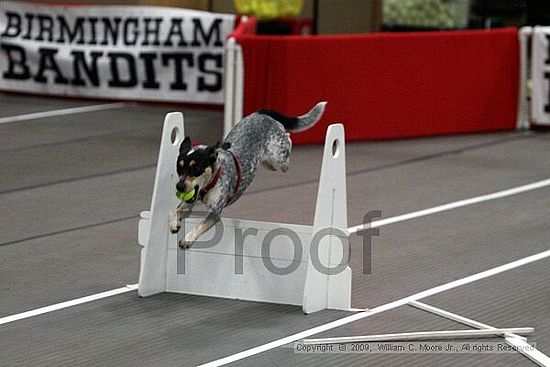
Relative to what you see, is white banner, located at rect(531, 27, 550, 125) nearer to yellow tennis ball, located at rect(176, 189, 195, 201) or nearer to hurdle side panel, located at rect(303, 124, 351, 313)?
hurdle side panel, located at rect(303, 124, 351, 313)

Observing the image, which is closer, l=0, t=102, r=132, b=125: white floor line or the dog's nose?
the dog's nose

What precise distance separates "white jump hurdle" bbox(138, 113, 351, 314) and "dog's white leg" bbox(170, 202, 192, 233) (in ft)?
1.24

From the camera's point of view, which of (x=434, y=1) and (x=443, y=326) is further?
(x=434, y=1)

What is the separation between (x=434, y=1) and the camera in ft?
67.2

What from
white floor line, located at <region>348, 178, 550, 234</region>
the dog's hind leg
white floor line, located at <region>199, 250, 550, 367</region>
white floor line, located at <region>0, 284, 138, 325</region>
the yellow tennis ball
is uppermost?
the dog's hind leg

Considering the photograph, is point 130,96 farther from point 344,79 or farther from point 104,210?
point 104,210

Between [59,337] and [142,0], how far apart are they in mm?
14317

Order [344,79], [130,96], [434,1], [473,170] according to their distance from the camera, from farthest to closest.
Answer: [434,1] < [130,96] < [344,79] < [473,170]

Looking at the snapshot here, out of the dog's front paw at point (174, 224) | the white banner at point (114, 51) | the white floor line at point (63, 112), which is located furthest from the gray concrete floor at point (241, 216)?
the white banner at point (114, 51)

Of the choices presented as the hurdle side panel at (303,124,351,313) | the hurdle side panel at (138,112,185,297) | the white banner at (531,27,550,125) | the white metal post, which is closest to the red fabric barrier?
the white metal post

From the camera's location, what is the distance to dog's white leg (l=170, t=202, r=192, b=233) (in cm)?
711

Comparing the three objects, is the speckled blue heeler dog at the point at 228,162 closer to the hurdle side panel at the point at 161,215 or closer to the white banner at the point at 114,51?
the hurdle side panel at the point at 161,215

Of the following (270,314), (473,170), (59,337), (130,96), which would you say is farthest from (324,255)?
(130,96)

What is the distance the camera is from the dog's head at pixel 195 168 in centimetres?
685
